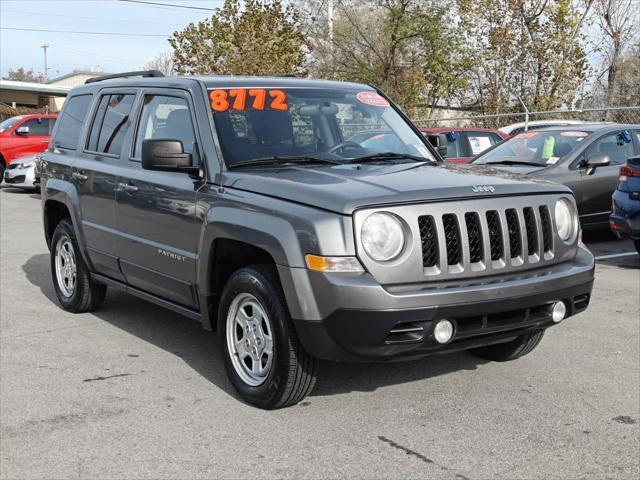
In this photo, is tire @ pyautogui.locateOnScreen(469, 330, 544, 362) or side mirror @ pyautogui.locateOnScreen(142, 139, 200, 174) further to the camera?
tire @ pyautogui.locateOnScreen(469, 330, 544, 362)

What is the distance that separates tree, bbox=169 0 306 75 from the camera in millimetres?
24250

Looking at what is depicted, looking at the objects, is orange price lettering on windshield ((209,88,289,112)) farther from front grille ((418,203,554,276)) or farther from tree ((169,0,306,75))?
tree ((169,0,306,75))

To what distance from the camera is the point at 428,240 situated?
166 inches

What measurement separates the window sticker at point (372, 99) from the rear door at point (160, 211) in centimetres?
128

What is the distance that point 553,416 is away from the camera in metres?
4.50

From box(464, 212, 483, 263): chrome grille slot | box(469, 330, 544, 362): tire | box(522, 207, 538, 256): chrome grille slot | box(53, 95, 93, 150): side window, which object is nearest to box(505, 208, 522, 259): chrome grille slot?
box(522, 207, 538, 256): chrome grille slot

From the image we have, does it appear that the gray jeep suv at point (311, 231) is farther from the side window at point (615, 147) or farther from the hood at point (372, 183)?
the side window at point (615, 147)

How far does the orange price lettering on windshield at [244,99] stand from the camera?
5.30 metres

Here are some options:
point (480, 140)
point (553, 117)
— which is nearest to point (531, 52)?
point (553, 117)

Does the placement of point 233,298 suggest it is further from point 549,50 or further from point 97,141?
point 549,50

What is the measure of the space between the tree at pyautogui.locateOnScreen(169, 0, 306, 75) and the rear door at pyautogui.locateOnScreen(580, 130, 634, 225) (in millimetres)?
14539

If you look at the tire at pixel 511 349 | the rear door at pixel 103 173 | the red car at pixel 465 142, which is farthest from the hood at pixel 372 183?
the red car at pixel 465 142

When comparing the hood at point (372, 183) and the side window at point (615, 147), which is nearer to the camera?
the hood at point (372, 183)

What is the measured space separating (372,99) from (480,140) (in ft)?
28.2
